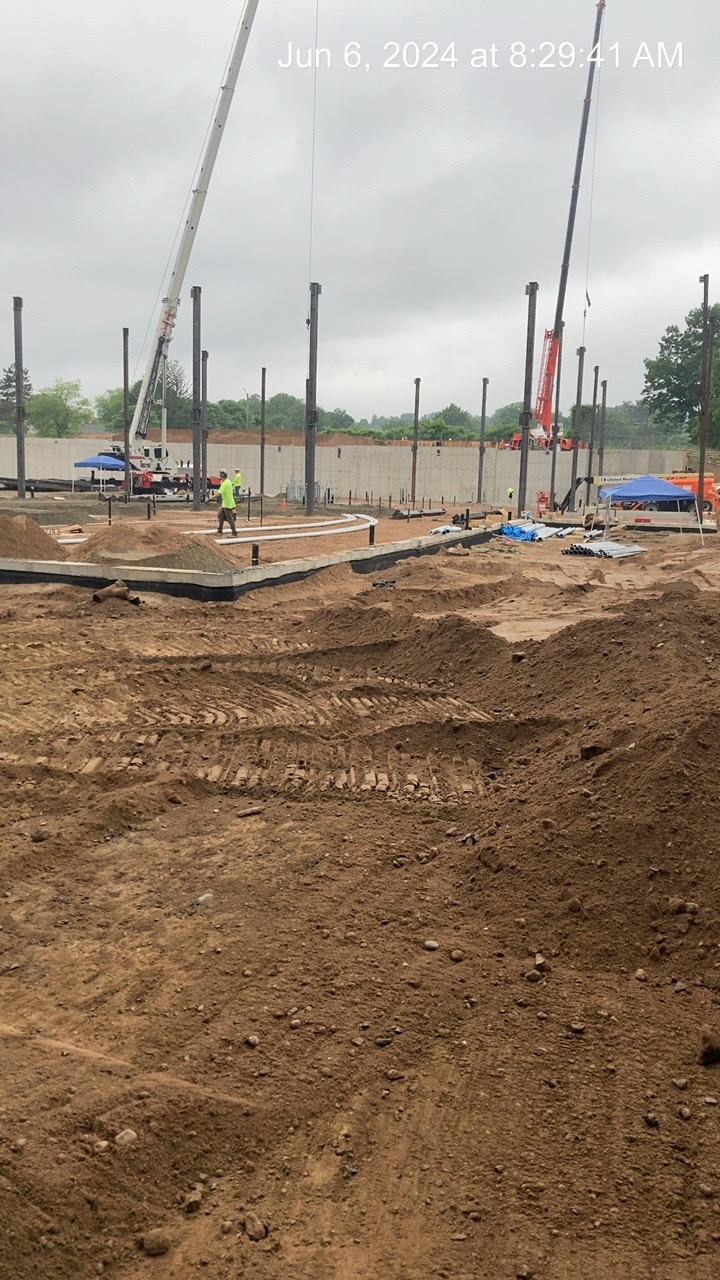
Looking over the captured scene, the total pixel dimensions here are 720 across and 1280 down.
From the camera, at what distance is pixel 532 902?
465 cm

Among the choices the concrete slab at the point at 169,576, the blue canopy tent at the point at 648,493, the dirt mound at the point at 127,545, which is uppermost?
the blue canopy tent at the point at 648,493

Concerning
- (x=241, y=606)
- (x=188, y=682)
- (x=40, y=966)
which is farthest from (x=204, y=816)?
(x=241, y=606)

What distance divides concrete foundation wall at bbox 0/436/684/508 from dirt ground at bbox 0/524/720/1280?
4733 centimetres

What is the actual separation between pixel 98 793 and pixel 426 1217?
4028 mm

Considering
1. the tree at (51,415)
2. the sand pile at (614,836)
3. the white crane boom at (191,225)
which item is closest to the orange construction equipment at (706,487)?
the white crane boom at (191,225)

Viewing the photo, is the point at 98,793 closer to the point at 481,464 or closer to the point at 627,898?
the point at 627,898

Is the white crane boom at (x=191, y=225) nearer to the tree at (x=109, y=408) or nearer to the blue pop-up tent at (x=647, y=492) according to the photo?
the blue pop-up tent at (x=647, y=492)

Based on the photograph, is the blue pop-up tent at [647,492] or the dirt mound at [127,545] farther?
the blue pop-up tent at [647,492]

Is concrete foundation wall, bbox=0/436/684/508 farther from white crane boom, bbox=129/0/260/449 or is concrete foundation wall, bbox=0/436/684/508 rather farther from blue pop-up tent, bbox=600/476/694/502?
blue pop-up tent, bbox=600/476/694/502

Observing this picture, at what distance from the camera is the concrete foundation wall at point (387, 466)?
5706cm

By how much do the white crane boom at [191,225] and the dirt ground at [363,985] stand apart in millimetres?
33828

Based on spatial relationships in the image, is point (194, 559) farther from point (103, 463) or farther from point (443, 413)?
point (443, 413)

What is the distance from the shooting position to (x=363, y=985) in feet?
13.1

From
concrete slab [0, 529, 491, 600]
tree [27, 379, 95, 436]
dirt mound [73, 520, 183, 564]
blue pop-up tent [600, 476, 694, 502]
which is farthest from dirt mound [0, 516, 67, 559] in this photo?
tree [27, 379, 95, 436]
